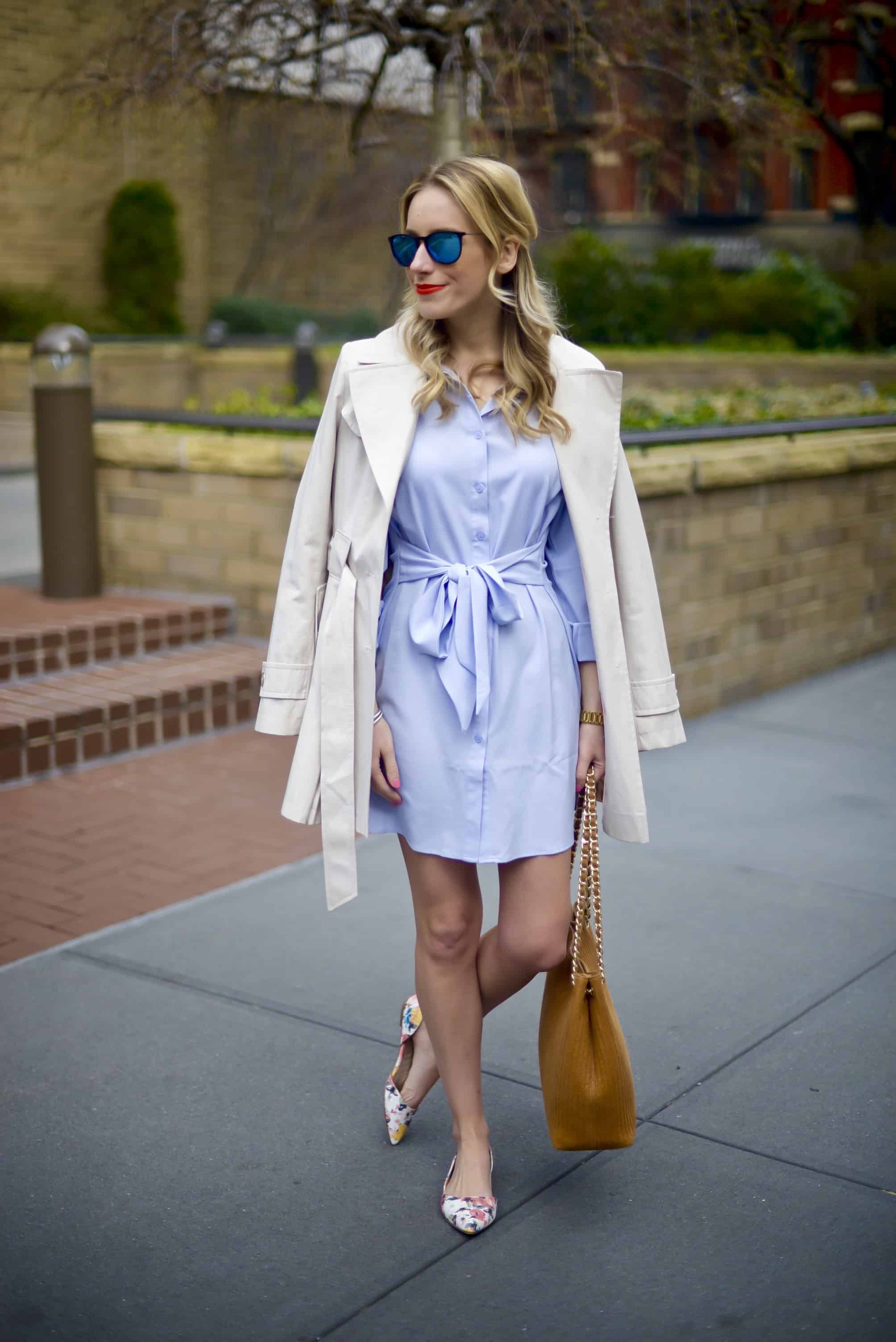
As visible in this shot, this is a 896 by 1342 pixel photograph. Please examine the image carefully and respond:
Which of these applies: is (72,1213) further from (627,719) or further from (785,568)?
(785,568)

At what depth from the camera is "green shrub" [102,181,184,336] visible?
24.4 meters

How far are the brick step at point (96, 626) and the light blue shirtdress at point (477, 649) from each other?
4022 mm

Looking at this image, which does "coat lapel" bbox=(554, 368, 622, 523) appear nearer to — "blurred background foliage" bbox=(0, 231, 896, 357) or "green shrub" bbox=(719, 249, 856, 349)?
"blurred background foliage" bbox=(0, 231, 896, 357)

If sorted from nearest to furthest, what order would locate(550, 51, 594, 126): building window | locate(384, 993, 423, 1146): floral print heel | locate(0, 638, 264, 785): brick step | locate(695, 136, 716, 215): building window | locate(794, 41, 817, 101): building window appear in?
locate(384, 993, 423, 1146): floral print heel
locate(0, 638, 264, 785): brick step
locate(550, 51, 594, 126): building window
locate(695, 136, 716, 215): building window
locate(794, 41, 817, 101): building window

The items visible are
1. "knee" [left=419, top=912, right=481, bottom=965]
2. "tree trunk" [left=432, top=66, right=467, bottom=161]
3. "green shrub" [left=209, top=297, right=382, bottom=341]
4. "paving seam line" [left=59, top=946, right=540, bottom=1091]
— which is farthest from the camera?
"green shrub" [left=209, top=297, right=382, bottom=341]

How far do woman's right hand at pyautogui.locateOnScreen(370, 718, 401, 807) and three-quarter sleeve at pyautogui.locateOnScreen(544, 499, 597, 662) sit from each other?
1.37 feet

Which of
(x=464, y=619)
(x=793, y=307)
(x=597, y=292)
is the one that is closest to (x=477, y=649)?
(x=464, y=619)

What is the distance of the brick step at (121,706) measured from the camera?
18.9 ft

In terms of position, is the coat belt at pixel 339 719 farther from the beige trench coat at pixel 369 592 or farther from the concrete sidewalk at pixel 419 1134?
the concrete sidewalk at pixel 419 1134

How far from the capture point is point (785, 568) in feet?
25.4

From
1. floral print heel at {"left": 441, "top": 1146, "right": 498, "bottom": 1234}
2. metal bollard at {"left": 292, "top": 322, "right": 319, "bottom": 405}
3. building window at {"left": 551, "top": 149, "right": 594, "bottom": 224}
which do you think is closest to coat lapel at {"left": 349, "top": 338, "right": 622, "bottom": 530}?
floral print heel at {"left": 441, "top": 1146, "right": 498, "bottom": 1234}

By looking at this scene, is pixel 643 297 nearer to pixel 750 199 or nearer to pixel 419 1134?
pixel 419 1134

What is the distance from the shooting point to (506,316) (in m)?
2.81

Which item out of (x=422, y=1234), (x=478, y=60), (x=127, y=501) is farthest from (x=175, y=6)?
(x=422, y=1234)
